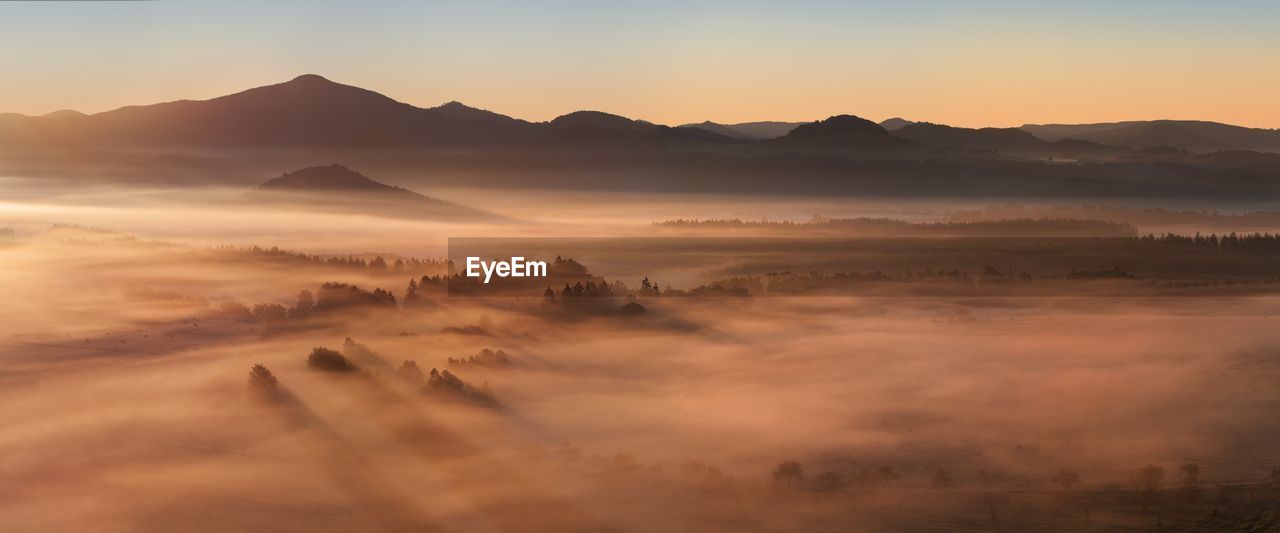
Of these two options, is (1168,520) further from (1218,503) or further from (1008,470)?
(1008,470)

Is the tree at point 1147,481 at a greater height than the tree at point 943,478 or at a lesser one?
greater

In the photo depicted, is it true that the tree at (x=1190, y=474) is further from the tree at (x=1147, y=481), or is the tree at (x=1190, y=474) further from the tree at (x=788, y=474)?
the tree at (x=788, y=474)

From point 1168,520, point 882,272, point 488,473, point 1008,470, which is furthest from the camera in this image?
point 882,272

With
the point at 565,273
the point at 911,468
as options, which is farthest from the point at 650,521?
the point at 565,273

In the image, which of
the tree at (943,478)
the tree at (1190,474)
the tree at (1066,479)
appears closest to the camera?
the tree at (1190,474)

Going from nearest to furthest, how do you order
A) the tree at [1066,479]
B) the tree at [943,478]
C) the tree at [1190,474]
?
the tree at [1190,474] < the tree at [1066,479] < the tree at [943,478]

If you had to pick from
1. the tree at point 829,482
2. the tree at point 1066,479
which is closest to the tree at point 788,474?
the tree at point 829,482

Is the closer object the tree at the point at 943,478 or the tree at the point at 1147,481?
the tree at the point at 1147,481
